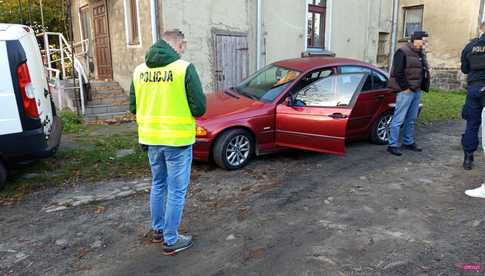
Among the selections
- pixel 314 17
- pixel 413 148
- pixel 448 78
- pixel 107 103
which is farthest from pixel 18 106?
pixel 448 78

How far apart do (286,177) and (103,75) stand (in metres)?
9.22

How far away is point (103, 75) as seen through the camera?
12.3 m

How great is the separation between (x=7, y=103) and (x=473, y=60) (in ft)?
18.6

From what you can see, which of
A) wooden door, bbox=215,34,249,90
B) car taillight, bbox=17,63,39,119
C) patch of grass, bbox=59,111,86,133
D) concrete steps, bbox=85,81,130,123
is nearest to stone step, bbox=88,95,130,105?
concrete steps, bbox=85,81,130,123

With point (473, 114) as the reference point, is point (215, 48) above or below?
above

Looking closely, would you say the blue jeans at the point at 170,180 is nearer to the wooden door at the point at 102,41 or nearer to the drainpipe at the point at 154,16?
the drainpipe at the point at 154,16

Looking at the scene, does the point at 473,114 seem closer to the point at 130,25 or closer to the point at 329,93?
the point at 329,93

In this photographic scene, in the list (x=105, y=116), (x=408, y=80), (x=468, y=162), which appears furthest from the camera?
(x=105, y=116)

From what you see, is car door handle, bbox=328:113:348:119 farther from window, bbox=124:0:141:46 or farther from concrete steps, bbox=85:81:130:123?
window, bbox=124:0:141:46

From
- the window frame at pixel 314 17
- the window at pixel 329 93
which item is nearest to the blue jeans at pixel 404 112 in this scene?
the window at pixel 329 93

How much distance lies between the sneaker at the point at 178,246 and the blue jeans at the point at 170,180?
34mm

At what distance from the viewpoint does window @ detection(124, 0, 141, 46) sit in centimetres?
1024

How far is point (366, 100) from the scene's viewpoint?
6.31 metres

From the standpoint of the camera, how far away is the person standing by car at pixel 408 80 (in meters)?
5.78
